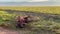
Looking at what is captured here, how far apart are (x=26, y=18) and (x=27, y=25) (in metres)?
0.04

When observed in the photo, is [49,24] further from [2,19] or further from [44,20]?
[2,19]

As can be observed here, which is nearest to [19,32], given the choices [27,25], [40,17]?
[27,25]

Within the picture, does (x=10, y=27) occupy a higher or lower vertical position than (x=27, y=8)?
lower

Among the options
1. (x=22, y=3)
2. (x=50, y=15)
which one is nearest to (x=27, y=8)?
(x=22, y=3)

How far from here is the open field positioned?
65cm

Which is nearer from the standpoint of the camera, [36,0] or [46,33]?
[46,33]

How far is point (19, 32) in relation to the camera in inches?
25.9

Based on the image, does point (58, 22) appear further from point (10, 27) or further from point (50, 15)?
point (10, 27)

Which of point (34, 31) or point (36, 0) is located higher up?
point (36, 0)

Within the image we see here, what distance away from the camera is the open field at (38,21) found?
25.7 inches

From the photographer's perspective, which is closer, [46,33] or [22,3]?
[46,33]

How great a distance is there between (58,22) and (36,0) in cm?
21

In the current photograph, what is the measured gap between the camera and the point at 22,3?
0.75 metres

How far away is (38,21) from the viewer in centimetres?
69
